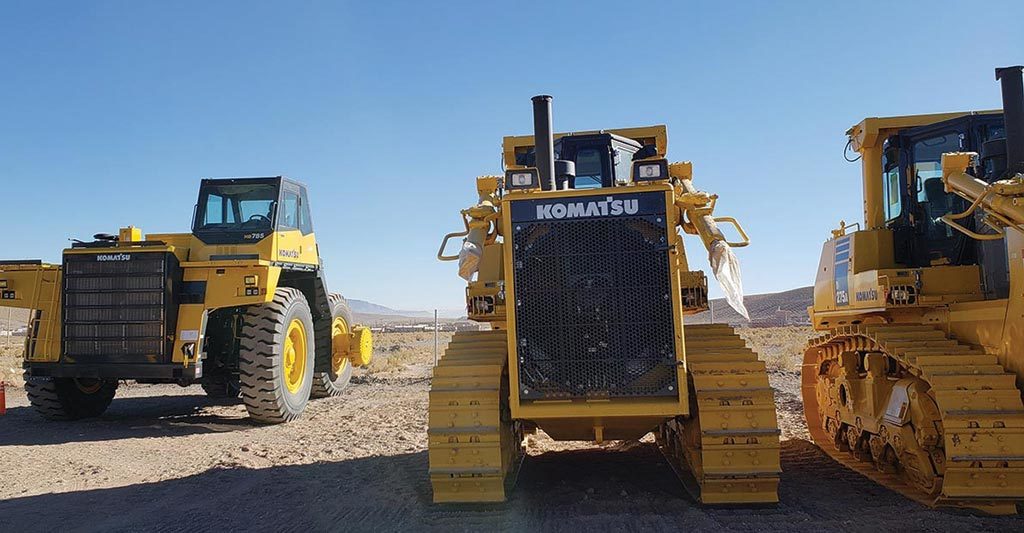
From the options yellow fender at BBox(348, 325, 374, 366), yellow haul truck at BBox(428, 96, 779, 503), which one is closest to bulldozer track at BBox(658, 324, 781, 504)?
yellow haul truck at BBox(428, 96, 779, 503)

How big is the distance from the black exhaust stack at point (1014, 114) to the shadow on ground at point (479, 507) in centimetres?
301

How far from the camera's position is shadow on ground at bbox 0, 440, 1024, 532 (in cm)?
559

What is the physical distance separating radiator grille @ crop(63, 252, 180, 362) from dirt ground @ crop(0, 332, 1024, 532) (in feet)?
3.88

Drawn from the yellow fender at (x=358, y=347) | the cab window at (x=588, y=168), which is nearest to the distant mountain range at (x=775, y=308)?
the yellow fender at (x=358, y=347)

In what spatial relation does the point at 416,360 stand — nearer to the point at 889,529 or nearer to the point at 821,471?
the point at 821,471

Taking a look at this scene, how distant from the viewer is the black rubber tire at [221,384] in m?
12.0

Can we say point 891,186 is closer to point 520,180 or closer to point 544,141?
point 544,141

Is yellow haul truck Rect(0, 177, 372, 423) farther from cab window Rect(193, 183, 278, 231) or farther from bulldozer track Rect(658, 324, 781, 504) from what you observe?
bulldozer track Rect(658, 324, 781, 504)

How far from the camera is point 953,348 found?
637cm

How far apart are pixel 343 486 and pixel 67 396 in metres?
6.56

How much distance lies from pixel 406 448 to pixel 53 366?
209 inches

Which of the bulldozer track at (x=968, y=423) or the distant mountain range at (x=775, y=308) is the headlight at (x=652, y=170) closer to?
the bulldozer track at (x=968, y=423)

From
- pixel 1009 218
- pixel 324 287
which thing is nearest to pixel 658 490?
pixel 1009 218

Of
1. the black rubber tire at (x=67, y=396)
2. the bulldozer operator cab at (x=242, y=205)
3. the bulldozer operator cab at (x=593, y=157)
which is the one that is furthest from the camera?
the bulldozer operator cab at (x=242, y=205)
